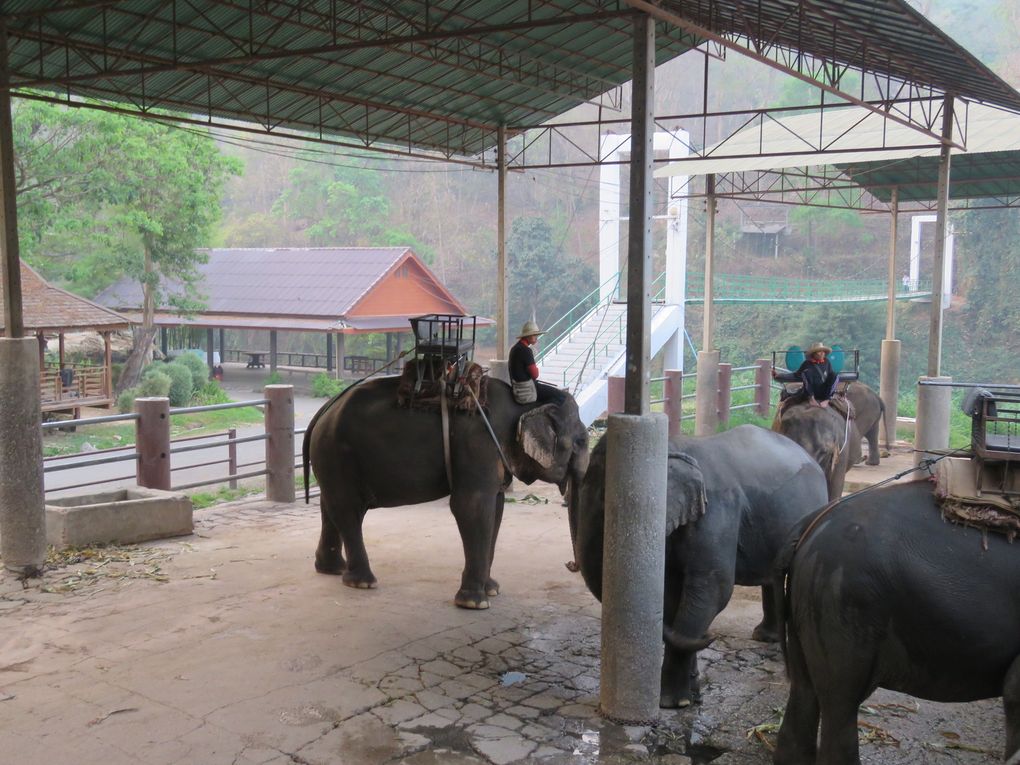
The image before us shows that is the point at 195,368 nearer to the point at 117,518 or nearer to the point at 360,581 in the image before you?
the point at 117,518

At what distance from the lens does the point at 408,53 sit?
1016cm

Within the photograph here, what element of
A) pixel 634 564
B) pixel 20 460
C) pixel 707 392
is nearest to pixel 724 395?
pixel 707 392

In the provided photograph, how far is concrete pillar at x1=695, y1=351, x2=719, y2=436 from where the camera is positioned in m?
18.6

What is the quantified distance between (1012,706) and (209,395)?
2647cm

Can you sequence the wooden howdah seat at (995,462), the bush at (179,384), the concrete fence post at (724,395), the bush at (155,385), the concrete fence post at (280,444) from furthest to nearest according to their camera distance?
the bush at (179,384) → the bush at (155,385) → the concrete fence post at (724,395) → the concrete fence post at (280,444) → the wooden howdah seat at (995,462)

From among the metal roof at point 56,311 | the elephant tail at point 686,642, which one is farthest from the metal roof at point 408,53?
the metal roof at point 56,311

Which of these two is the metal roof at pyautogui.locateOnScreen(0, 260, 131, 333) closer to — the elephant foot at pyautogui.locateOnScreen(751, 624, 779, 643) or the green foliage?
the elephant foot at pyautogui.locateOnScreen(751, 624, 779, 643)

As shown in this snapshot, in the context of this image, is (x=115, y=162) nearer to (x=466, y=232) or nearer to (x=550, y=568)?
(x=550, y=568)

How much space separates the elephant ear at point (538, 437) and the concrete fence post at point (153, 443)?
13.5 ft

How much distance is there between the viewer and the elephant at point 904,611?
4.12m

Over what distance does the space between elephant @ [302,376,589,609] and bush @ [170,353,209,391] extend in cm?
2165

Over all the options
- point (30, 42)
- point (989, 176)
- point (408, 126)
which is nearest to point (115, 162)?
point (408, 126)

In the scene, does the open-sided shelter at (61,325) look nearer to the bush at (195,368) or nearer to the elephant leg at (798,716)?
the bush at (195,368)

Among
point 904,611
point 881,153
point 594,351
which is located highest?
point 881,153
